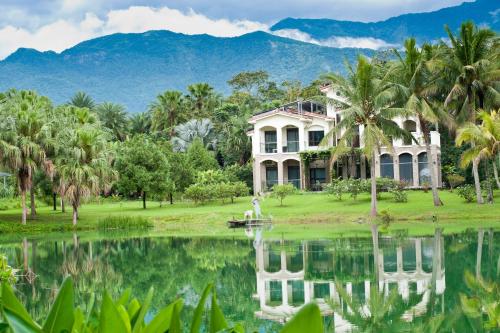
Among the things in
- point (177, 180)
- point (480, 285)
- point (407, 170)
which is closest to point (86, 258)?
point (480, 285)

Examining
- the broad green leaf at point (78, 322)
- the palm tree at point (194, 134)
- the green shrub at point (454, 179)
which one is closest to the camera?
the broad green leaf at point (78, 322)

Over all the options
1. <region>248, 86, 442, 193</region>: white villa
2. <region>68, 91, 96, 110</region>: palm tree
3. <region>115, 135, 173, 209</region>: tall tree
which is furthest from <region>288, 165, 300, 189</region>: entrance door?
<region>68, 91, 96, 110</region>: palm tree

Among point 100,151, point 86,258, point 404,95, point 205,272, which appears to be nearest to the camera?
point 205,272

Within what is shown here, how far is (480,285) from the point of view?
481 inches

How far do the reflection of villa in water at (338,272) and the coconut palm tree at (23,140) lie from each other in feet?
48.3

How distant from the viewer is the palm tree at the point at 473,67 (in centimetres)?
3027

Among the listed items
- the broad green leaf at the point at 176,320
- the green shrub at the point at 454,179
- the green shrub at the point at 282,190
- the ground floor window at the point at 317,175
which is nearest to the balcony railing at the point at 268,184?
the ground floor window at the point at 317,175

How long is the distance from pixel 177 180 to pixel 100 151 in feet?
30.8

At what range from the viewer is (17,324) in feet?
6.08

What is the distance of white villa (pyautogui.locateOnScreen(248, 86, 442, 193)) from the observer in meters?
43.0

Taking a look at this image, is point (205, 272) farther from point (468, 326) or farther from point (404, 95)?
point (404, 95)

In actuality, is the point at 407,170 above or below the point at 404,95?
below

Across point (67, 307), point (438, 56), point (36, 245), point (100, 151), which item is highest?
point (438, 56)

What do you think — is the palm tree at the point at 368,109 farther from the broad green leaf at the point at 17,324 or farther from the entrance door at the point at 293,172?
the broad green leaf at the point at 17,324
